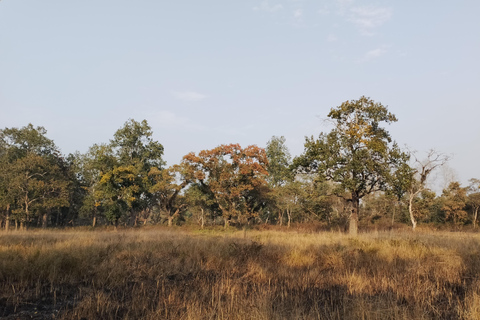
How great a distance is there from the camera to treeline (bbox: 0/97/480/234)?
21.7 metres

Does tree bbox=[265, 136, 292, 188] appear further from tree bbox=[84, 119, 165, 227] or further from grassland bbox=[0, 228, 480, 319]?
grassland bbox=[0, 228, 480, 319]

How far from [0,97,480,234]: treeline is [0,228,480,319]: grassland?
11.4 meters

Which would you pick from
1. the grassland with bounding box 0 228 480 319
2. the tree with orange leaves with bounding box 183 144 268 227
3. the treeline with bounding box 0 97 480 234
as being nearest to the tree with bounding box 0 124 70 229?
the treeline with bounding box 0 97 480 234

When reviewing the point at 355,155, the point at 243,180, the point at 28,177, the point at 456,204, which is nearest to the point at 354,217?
the point at 355,155

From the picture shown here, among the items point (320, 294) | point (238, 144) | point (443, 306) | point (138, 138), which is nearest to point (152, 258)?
point (320, 294)

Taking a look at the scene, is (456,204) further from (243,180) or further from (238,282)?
(238,282)

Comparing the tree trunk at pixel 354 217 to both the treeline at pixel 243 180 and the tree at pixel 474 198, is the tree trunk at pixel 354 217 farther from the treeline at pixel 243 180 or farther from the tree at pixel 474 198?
the tree at pixel 474 198

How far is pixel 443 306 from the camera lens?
502cm

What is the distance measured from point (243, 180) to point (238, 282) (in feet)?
94.5

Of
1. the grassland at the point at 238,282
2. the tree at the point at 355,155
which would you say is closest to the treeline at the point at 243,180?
the tree at the point at 355,155

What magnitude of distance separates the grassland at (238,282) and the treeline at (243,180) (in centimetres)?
1136

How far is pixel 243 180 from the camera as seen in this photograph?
116 ft

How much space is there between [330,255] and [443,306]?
4.73 meters

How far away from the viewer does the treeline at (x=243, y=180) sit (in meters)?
21.7
